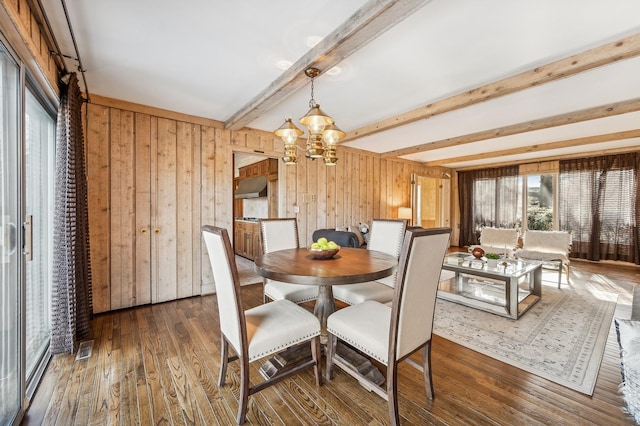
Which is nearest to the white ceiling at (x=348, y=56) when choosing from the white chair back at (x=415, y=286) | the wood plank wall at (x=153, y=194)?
the wood plank wall at (x=153, y=194)

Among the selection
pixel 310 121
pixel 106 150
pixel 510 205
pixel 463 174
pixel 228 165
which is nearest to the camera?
pixel 310 121

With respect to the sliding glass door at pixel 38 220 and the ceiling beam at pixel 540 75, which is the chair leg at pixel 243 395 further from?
the ceiling beam at pixel 540 75

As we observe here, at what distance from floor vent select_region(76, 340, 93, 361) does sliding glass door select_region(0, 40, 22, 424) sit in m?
0.65

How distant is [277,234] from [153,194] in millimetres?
1766

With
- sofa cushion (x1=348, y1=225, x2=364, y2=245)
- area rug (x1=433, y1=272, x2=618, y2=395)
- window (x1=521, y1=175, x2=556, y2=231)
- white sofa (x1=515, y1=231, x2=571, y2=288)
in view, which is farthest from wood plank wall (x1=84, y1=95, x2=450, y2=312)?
window (x1=521, y1=175, x2=556, y2=231)

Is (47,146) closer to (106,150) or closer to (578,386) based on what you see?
(106,150)

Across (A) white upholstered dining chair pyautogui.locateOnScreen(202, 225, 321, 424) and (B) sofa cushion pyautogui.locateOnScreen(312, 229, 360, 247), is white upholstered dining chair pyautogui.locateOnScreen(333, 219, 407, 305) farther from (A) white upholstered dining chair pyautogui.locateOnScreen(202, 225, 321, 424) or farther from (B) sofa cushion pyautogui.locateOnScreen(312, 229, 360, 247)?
(B) sofa cushion pyautogui.locateOnScreen(312, 229, 360, 247)

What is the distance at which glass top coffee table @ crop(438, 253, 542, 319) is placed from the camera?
9.65 feet

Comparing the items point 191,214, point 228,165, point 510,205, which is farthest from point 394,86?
point 510,205

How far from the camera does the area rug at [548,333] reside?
2.03m

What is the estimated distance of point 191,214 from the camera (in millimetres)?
3717

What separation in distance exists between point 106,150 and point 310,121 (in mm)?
2560

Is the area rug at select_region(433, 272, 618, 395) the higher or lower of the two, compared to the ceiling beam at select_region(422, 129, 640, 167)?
lower

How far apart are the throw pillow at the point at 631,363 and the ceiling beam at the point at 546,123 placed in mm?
3061
